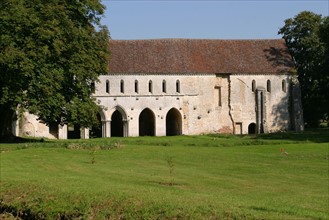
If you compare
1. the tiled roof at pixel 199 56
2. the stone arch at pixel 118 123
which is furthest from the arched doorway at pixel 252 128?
the stone arch at pixel 118 123

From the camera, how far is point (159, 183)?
1748cm

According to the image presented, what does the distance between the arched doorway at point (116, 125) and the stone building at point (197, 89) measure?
0.34 ft

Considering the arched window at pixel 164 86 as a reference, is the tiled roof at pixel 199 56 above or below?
above

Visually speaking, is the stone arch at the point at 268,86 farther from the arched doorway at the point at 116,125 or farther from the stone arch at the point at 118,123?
the arched doorway at the point at 116,125

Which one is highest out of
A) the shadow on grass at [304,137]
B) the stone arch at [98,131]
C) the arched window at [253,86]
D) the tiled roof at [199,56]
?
the tiled roof at [199,56]

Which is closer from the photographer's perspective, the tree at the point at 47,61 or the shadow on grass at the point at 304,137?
the tree at the point at 47,61

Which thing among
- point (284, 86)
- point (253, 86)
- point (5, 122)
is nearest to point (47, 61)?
point (5, 122)

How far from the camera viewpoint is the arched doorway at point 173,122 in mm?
58781

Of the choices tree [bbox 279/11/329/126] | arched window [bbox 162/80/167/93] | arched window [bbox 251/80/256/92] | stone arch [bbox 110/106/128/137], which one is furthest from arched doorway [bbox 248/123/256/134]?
stone arch [bbox 110/106/128/137]

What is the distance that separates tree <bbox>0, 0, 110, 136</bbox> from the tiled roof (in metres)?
18.6

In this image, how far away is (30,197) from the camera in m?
13.3

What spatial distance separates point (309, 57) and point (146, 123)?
60.9ft

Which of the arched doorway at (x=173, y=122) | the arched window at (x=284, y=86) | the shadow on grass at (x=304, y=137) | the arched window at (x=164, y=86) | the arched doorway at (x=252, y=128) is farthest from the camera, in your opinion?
the arched doorway at (x=252, y=128)

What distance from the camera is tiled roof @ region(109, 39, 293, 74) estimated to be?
56.9 m
